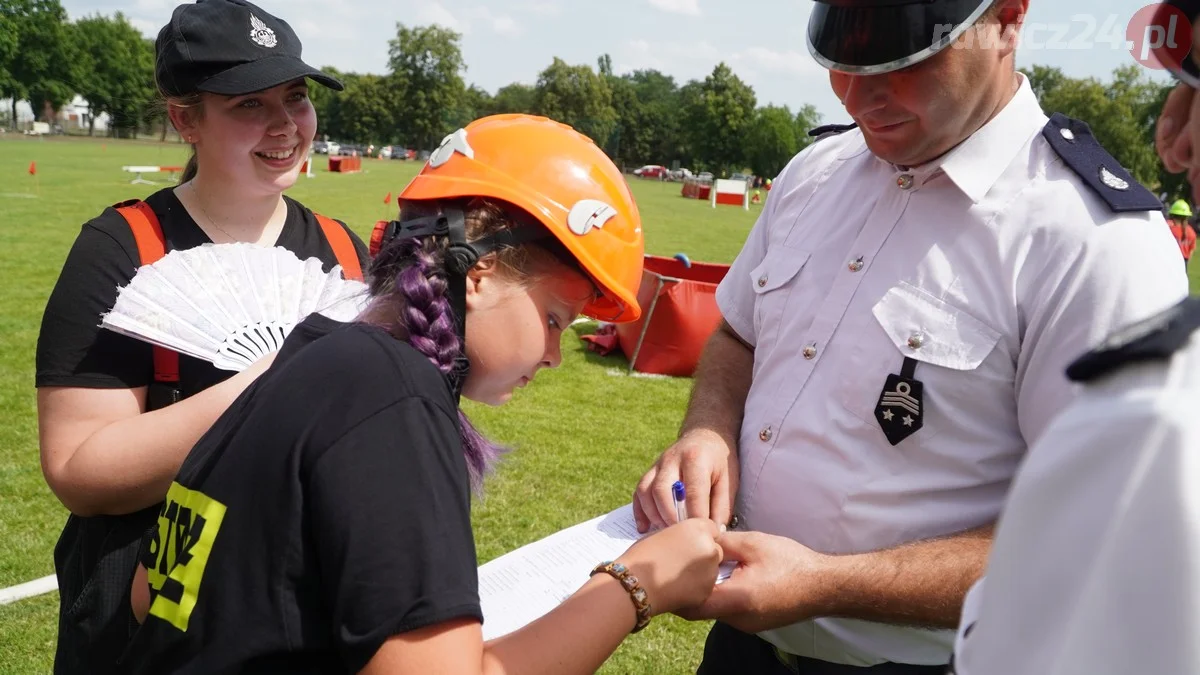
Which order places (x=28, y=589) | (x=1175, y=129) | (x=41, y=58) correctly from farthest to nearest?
1. (x=41, y=58)
2. (x=28, y=589)
3. (x=1175, y=129)

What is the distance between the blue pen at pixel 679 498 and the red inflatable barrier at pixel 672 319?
21.6 feet

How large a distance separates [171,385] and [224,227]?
0.65m

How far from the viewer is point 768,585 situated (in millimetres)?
1877

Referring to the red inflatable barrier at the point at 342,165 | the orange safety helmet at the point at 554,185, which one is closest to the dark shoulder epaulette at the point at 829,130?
the orange safety helmet at the point at 554,185

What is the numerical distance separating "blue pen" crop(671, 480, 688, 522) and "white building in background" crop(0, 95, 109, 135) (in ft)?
310

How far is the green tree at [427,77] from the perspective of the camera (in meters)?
98.8

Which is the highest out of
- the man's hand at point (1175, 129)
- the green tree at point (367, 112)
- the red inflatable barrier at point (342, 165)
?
the green tree at point (367, 112)

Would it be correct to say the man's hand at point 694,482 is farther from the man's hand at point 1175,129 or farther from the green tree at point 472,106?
the green tree at point 472,106

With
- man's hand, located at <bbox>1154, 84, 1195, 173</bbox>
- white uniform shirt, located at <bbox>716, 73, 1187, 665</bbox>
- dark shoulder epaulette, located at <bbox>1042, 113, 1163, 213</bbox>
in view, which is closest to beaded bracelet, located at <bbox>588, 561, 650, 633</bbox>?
white uniform shirt, located at <bbox>716, 73, 1187, 665</bbox>

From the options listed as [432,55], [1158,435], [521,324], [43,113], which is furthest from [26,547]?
[432,55]

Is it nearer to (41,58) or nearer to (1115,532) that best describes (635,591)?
(1115,532)

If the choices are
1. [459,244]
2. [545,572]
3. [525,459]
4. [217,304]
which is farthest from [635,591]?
[525,459]

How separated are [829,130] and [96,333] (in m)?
2.22

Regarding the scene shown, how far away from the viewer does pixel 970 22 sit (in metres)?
1.93
